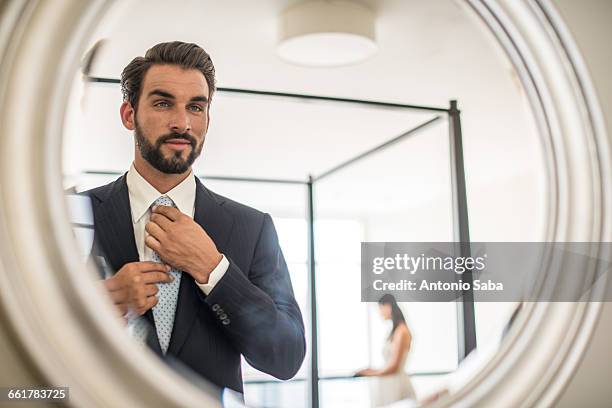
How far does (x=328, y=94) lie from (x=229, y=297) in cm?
42

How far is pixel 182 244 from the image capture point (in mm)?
739

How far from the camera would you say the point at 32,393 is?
1.92 feet

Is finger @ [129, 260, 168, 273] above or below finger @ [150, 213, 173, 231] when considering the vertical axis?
below

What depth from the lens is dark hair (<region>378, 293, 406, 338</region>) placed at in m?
0.98

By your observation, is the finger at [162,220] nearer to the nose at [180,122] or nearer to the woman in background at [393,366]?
the nose at [180,122]

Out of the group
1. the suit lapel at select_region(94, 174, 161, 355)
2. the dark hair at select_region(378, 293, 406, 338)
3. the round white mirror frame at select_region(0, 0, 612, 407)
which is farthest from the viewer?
the dark hair at select_region(378, 293, 406, 338)

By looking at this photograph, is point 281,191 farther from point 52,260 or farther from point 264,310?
point 52,260

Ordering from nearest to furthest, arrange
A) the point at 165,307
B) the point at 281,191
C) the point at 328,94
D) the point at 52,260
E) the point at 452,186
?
1. the point at 52,260
2. the point at 165,307
3. the point at 281,191
4. the point at 328,94
5. the point at 452,186

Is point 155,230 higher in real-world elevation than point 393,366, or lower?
higher

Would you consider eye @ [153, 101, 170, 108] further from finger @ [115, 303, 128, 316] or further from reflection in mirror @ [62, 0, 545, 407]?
finger @ [115, 303, 128, 316]

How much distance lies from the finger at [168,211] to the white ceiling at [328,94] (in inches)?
2.7

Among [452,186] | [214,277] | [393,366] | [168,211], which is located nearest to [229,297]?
[214,277]

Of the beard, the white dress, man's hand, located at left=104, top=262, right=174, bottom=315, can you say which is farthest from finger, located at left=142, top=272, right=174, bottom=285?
the white dress

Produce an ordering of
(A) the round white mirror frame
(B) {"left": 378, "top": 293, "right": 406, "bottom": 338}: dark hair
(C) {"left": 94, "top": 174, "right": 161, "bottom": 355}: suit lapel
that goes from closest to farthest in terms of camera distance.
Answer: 1. (A) the round white mirror frame
2. (C) {"left": 94, "top": 174, "right": 161, "bottom": 355}: suit lapel
3. (B) {"left": 378, "top": 293, "right": 406, "bottom": 338}: dark hair
